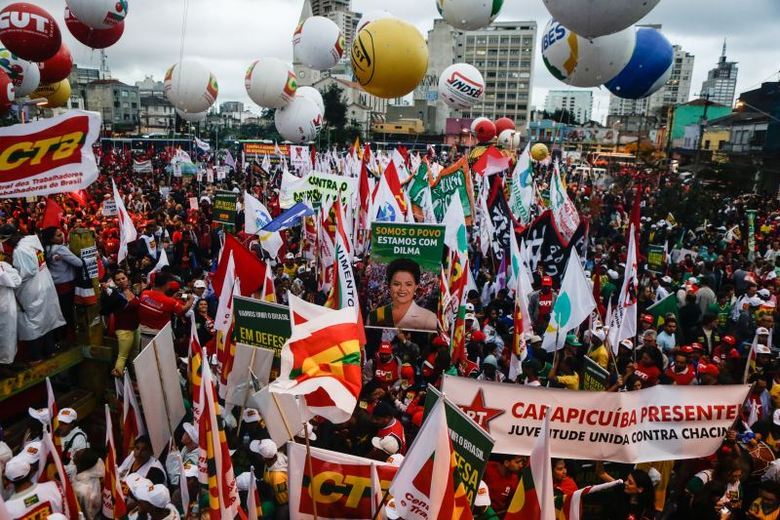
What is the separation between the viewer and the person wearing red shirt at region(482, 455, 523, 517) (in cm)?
489

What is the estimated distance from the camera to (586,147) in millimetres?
69812

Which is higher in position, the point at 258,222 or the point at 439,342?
the point at 258,222

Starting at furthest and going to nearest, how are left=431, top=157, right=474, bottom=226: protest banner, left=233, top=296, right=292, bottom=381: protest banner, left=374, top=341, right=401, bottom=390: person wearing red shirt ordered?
1. left=431, top=157, right=474, bottom=226: protest banner
2. left=374, top=341, right=401, bottom=390: person wearing red shirt
3. left=233, top=296, right=292, bottom=381: protest banner

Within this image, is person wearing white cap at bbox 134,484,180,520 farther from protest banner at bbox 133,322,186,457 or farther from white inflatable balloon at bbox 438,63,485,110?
white inflatable balloon at bbox 438,63,485,110

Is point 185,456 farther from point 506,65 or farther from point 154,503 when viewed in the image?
point 506,65

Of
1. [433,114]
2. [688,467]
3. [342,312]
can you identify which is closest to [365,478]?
[342,312]

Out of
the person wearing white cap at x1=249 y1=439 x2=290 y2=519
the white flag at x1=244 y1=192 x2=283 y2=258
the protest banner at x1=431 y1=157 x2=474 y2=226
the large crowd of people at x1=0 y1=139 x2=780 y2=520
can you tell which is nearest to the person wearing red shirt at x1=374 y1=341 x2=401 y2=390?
the large crowd of people at x1=0 y1=139 x2=780 y2=520

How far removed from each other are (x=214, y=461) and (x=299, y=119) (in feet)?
61.6

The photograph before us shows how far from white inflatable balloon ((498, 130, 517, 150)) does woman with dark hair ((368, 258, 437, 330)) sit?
31.8 meters

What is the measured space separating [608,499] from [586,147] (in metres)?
70.5

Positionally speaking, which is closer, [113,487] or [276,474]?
[113,487]

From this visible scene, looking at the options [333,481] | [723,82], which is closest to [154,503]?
[333,481]

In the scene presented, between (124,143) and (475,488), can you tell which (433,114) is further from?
(475,488)

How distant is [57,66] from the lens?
51.1 feet
